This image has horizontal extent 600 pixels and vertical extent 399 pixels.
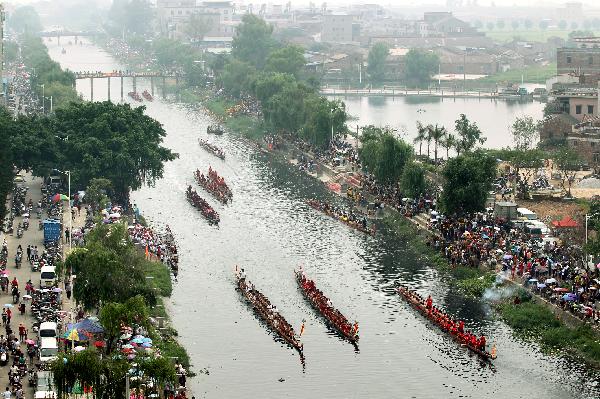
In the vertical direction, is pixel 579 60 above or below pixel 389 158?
above

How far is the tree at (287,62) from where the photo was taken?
7441 inches

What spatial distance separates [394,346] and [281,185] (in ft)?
169

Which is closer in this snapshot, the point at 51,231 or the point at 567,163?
the point at 51,231

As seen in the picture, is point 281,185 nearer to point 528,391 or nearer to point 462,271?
point 462,271

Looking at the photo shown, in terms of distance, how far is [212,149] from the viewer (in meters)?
144

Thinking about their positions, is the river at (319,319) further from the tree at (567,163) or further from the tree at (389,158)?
the tree at (567,163)

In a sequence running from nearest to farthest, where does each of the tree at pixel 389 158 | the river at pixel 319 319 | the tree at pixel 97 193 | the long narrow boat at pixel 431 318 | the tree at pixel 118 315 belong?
the tree at pixel 118 315
the river at pixel 319 319
the long narrow boat at pixel 431 318
the tree at pixel 97 193
the tree at pixel 389 158

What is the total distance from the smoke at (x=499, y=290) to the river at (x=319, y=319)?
91 centimetres

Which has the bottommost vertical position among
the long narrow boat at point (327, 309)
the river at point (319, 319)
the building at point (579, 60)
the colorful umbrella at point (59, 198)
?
the river at point (319, 319)

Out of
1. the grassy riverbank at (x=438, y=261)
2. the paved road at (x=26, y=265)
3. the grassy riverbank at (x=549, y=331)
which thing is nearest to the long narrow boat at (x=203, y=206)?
the paved road at (x=26, y=265)

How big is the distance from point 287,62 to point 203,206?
80477 mm

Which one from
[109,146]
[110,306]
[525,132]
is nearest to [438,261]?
[109,146]

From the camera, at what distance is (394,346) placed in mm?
74562

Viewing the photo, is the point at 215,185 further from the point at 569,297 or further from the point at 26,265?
the point at 569,297
